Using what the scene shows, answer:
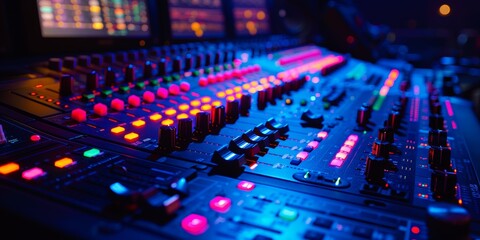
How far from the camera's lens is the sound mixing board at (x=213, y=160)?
0.71m

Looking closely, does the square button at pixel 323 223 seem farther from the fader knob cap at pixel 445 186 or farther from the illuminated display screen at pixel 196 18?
the illuminated display screen at pixel 196 18

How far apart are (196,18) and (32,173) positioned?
80.4 inches

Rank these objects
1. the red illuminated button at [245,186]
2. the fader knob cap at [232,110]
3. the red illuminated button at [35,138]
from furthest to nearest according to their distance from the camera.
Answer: the fader knob cap at [232,110] → the red illuminated button at [35,138] → the red illuminated button at [245,186]

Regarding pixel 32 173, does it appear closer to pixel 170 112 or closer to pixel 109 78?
pixel 170 112

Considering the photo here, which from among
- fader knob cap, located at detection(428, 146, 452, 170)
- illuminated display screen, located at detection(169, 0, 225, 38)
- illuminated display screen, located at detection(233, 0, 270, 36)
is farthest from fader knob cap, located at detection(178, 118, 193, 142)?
illuminated display screen, located at detection(233, 0, 270, 36)

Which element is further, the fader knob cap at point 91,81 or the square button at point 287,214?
the fader knob cap at point 91,81

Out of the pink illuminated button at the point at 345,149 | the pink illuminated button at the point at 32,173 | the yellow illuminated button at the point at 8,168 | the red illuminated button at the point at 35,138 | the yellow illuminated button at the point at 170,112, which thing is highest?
the red illuminated button at the point at 35,138

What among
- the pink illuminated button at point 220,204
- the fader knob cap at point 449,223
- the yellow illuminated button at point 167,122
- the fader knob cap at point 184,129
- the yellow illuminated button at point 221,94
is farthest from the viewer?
the yellow illuminated button at point 221,94

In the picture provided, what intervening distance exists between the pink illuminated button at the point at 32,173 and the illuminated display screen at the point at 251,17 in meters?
2.46

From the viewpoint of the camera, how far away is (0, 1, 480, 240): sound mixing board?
0.71m

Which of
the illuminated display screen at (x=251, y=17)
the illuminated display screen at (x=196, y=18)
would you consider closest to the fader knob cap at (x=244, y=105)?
the illuminated display screen at (x=196, y=18)

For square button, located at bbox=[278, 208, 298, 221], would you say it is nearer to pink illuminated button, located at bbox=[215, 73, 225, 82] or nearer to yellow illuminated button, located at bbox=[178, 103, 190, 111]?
yellow illuminated button, located at bbox=[178, 103, 190, 111]

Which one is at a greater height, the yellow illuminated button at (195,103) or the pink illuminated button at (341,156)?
the yellow illuminated button at (195,103)

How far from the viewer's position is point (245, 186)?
0.88m
